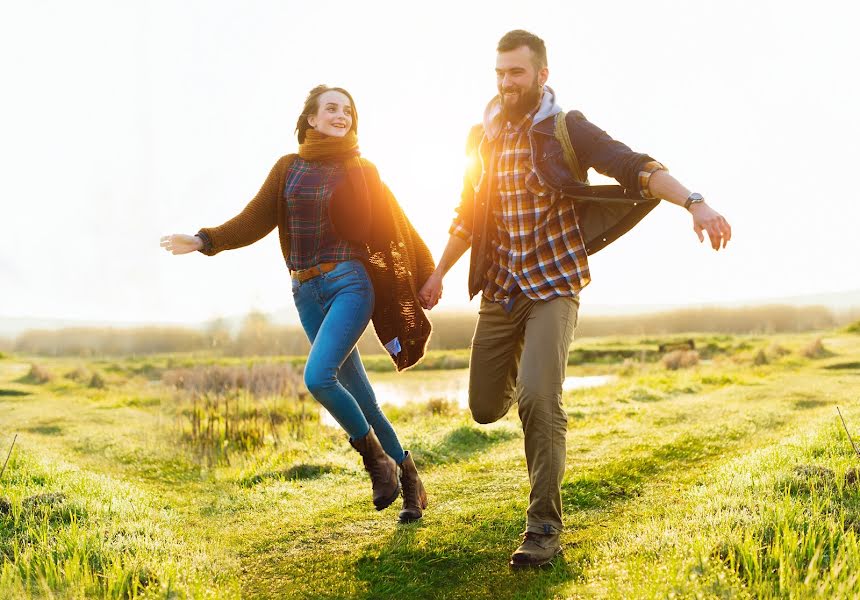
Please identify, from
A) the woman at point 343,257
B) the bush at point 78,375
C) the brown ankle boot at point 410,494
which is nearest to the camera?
the woman at point 343,257

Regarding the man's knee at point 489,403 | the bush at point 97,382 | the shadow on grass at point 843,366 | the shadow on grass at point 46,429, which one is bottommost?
the bush at point 97,382

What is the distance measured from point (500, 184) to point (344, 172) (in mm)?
1081

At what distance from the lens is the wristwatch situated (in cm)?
386

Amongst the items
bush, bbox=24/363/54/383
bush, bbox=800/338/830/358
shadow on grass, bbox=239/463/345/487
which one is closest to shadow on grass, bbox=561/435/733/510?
shadow on grass, bbox=239/463/345/487

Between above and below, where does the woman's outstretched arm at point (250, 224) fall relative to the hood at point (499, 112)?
below

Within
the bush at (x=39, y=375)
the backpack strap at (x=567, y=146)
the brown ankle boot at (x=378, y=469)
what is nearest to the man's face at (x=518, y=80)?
the backpack strap at (x=567, y=146)

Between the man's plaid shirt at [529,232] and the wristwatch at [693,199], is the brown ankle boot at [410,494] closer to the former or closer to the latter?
the man's plaid shirt at [529,232]

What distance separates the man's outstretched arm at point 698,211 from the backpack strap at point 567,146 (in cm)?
47

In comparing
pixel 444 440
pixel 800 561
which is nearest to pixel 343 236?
pixel 800 561

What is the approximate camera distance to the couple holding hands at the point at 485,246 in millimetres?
4211

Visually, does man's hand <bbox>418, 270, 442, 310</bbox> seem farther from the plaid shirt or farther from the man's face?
the man's face

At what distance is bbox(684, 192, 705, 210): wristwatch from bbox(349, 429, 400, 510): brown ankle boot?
2.42 m

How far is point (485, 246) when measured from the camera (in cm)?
476

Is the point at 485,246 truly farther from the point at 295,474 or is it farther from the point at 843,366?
the point at 843,366
